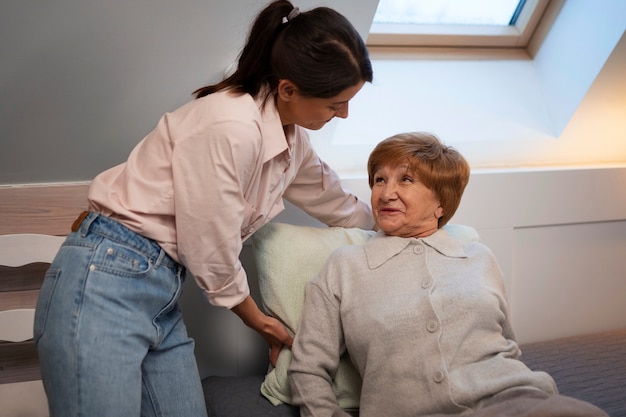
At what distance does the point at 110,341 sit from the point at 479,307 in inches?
31.3

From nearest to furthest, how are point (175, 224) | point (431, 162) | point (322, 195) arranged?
1. point (175, 224)
2. point (431, 162)
3. point (322, 195)

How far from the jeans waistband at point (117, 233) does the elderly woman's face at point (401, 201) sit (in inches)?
21.6

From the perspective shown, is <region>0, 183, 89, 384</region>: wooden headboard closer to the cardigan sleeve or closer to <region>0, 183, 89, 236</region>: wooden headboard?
<region>0, 183, 89, 236</region>: wooden headboard

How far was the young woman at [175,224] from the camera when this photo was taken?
1.25m

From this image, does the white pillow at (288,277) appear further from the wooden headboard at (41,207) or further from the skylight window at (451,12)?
the skylight window at (451,12)

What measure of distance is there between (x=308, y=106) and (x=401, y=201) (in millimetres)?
355

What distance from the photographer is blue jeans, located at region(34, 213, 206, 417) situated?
1235 millimetres

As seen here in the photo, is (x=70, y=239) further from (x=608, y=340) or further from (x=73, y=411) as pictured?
A: (x=608, y=340)

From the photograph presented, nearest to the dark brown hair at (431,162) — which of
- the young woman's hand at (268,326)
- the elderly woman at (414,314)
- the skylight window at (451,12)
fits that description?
the elderly woman at (414,314)

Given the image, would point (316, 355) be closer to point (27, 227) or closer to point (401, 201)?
point (401, 201)

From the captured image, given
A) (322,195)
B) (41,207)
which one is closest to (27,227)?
(41,207)

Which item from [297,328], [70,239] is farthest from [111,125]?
[297,328]

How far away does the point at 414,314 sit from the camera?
4.99 ft

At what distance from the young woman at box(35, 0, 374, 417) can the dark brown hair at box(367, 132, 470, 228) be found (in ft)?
0.77
